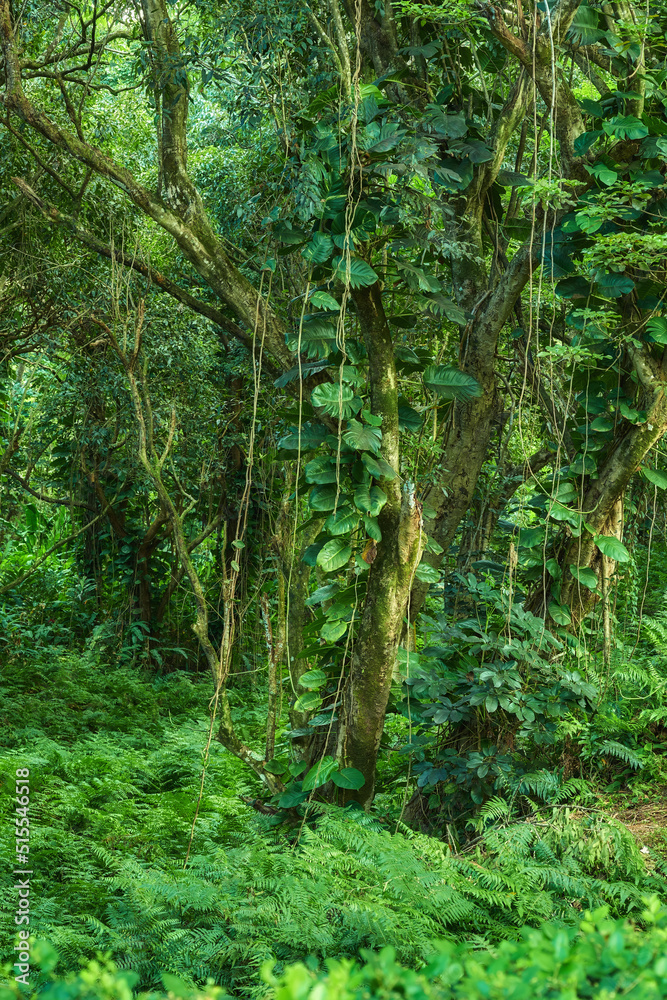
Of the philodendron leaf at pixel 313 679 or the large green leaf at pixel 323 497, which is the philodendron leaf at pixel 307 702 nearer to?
the philodendron leaf at pixel 313 679

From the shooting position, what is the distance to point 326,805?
3.59 m

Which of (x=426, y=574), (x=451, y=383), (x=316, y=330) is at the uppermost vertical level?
(x=316, y=330)

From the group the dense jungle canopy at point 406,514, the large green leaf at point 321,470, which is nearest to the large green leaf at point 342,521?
the dense jungle canopy at point 406,514

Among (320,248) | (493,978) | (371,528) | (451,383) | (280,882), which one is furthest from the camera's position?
(451,383)

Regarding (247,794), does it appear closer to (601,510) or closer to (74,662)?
(601,510)

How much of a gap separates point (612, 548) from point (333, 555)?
1.30 meters

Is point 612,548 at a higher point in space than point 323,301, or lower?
lower

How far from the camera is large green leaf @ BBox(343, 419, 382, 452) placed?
347cm

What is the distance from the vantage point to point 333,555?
143 inches

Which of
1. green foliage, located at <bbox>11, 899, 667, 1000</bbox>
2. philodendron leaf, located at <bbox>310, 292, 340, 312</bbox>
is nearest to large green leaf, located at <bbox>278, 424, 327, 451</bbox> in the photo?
philodendron leaf, located at <bbox>310, 292, 340, 312</bbox>

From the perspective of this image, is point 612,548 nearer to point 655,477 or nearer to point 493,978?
point 655,477

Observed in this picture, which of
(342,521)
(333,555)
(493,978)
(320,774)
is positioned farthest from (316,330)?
(493,978)

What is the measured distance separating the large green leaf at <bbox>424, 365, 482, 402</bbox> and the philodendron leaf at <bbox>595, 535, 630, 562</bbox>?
0.89 metres

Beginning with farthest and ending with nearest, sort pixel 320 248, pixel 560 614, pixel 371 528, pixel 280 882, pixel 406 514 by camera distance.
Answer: pixel 560 614
pixel 406 514
pixel 371 528
pixel 320 248
pixel 280 882
